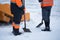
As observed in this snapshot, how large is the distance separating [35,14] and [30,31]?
114 inches

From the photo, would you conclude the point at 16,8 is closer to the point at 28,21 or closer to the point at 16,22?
the point at 16,22

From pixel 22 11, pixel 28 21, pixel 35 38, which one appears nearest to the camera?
pixel 35 38

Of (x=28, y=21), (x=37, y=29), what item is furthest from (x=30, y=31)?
(x=28, y=21)

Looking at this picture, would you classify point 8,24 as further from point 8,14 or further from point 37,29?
point 37,29

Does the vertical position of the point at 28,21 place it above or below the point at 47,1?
below

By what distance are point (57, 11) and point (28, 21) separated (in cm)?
211

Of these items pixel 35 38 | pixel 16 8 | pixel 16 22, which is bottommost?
pixel 35 38

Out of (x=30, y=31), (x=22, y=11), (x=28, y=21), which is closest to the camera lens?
(x=22, y=11)

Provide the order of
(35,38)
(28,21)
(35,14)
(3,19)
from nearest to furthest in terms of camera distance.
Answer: (35,38) → (3,19) → (28,21) → (35,14)

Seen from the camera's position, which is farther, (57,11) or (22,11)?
(57,11)

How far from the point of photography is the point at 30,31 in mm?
5953

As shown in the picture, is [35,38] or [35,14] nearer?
[35,38]

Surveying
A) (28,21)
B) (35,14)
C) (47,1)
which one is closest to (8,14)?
(28,21)

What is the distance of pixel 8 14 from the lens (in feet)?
22.0
